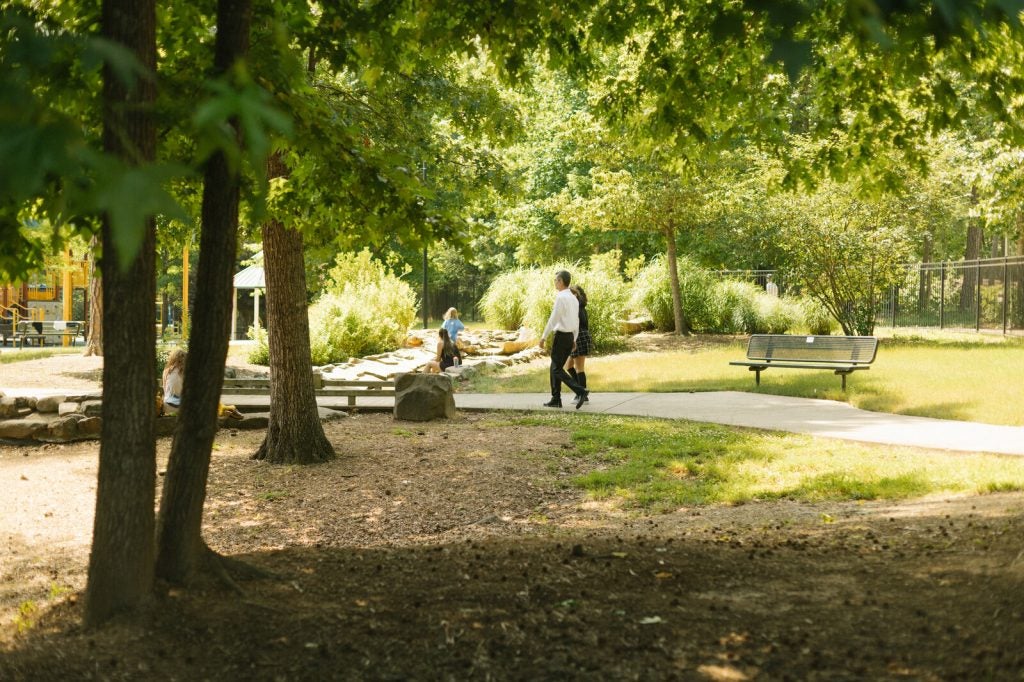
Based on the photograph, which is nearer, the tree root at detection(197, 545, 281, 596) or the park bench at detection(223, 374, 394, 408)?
the tree root at detection(197, 545, 281, 596)

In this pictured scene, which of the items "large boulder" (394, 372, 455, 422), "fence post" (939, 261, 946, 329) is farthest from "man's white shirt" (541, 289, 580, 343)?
"fence post" (939, 261, 946, 329)

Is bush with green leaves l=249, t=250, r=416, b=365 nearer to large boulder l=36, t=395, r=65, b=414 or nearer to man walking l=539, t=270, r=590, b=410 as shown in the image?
man walking l=539, t=270, r=590, b=410

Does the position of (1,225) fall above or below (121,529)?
above

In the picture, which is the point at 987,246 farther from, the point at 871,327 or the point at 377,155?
the point at 377,155

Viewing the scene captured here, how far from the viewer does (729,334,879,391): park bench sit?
14.3 meters

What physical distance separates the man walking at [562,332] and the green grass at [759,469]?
94.4 inches

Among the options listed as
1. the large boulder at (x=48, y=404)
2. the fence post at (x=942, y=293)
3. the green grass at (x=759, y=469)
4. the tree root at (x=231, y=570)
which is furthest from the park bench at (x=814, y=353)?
the fence post at (x=942, y=293)

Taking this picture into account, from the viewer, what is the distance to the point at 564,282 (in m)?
12.9

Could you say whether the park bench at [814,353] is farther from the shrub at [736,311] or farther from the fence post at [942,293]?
the fence post at [942,293]

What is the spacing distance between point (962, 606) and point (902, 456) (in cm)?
531

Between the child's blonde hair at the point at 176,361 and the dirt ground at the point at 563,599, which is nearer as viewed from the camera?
the dirt ground at the point at 563,599

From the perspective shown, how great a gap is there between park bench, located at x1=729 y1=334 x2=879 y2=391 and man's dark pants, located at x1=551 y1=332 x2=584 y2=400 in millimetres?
3152

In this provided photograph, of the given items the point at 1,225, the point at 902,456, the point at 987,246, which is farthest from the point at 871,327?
the point at 987,246

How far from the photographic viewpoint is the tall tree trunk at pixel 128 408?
12.0ft
